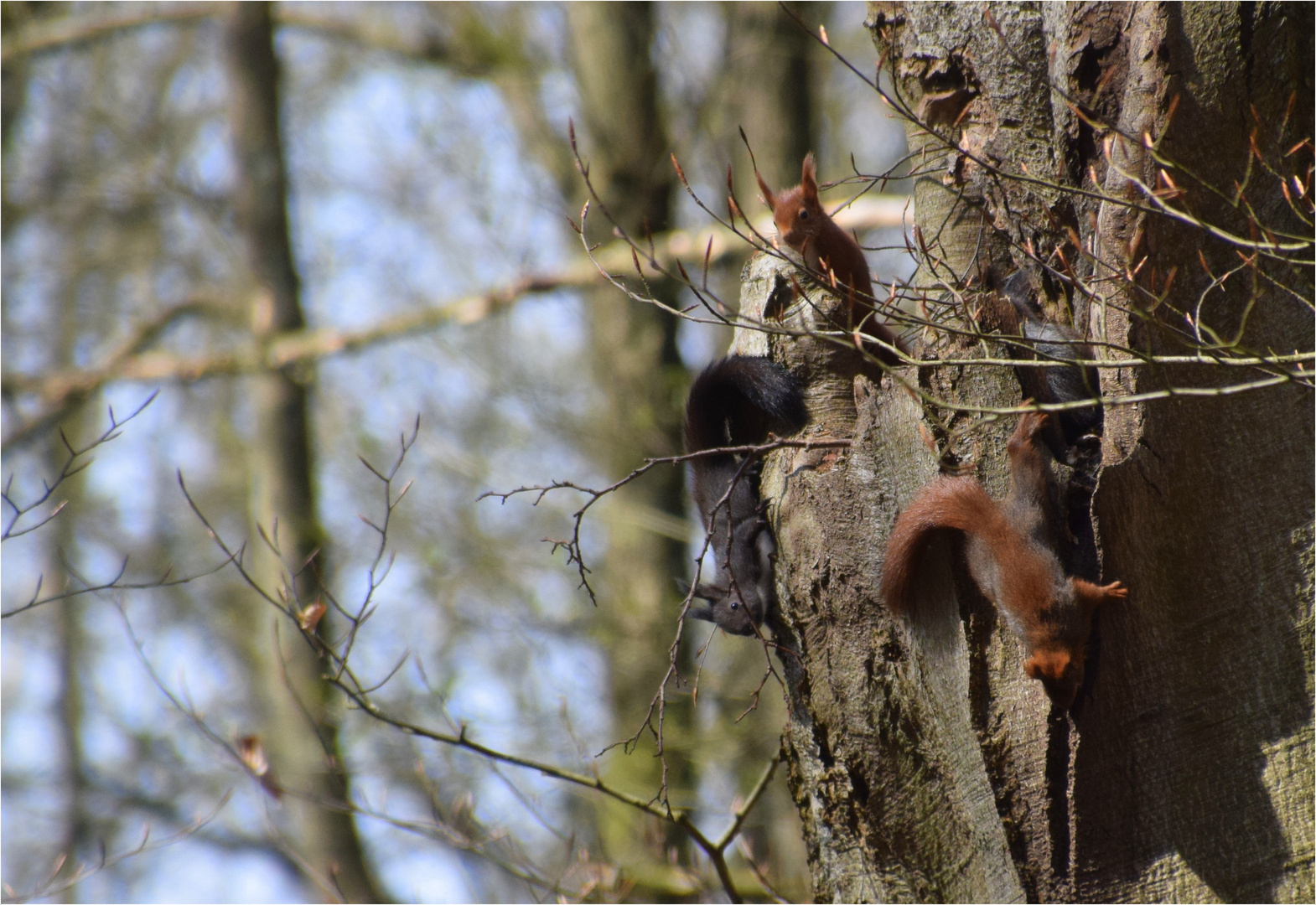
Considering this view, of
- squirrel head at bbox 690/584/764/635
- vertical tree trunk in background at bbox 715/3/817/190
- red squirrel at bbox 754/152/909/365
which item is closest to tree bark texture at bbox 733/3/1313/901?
squirrel head at bbox 690/584/764/635

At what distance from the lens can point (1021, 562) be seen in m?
2.48

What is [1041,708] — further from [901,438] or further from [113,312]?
[113,312]

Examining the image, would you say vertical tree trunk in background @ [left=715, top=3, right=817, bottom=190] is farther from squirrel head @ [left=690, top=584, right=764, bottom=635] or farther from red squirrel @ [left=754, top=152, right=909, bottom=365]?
squirrel head @ [left=690, top=584, right=764, bottom=635]

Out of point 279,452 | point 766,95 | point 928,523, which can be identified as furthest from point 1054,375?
point 279,452

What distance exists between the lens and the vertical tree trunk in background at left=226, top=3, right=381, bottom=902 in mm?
7352

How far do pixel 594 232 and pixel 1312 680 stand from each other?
222 inches

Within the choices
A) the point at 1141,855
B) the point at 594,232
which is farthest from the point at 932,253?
the point at 594,232

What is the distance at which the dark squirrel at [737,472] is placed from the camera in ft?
10.2

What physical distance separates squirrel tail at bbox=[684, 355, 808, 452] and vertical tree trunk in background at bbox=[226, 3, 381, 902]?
4.32 m

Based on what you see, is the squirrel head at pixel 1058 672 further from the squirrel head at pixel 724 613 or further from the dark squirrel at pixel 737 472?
the squirrel head at pixel 724 613

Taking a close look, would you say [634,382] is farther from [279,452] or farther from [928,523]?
[928,523]

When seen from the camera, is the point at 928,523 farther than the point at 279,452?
No

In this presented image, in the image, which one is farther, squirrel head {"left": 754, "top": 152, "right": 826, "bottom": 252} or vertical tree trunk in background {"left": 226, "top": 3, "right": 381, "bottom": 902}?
vertical tree trunk in background {"left": 226, "top": 3, "right": 381, "bottom": 902}

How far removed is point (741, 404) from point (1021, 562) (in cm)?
121
